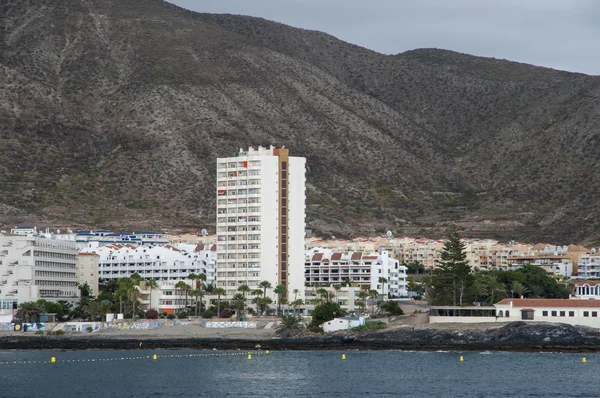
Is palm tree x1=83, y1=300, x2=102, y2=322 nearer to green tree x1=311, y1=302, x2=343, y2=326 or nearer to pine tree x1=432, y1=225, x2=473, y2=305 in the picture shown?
green tree x1=311, y1=302, x2=343, y2=326

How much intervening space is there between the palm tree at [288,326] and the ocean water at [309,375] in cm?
578

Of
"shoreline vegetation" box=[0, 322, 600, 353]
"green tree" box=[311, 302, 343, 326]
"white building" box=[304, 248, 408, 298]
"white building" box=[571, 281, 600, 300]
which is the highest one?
"white building" box=[304, 248, 408, 298]

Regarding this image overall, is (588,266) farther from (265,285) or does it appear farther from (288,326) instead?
(288,326)

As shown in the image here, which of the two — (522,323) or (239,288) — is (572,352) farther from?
(239,288)

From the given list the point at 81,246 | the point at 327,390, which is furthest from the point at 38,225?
the point at 327,390

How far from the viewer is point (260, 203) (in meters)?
128

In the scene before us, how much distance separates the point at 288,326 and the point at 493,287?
897 inches

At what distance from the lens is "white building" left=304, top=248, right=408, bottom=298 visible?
5965 inches

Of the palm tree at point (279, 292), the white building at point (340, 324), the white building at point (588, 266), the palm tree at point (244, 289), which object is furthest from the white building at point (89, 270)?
the white building at point (588, 266)

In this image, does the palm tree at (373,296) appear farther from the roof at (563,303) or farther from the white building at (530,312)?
the roof at (563,303)

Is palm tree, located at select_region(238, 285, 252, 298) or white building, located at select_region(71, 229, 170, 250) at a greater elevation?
white building, located at select_region(71, 229, 170, 250)

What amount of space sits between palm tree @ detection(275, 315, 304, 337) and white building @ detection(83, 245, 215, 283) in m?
39.1

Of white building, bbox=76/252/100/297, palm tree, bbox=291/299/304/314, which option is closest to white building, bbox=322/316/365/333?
palm tree, bbox=291/299/304/314

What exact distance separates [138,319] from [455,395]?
5317 centimetres
